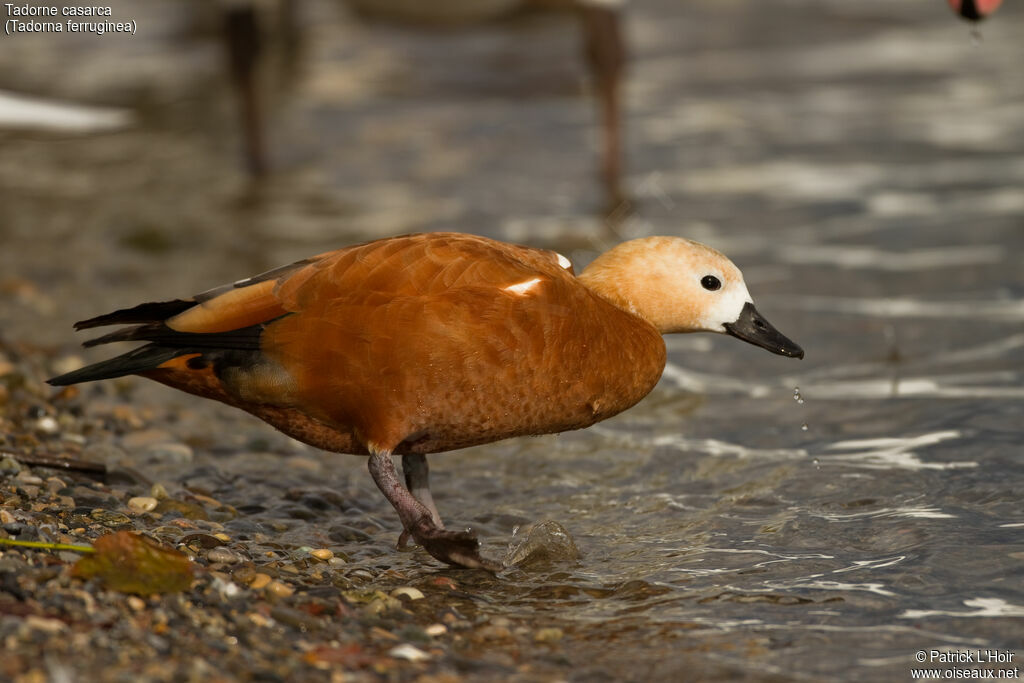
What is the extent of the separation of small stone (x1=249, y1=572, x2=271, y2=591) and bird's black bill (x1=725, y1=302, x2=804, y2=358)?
78.3 inches

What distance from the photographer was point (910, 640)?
417 centimetres

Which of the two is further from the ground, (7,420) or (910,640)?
(7,420)

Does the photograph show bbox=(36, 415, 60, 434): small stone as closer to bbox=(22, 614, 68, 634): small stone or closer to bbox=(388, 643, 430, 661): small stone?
bbox=(22, 614, 68, 634): small stone

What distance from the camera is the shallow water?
4633 mm

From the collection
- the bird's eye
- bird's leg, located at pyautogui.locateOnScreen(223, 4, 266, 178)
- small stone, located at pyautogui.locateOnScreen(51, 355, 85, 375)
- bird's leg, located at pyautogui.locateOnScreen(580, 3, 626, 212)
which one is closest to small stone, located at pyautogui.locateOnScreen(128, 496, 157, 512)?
small stone, located at pyautogui.locateOnScreen(51, 355, 85, 375)

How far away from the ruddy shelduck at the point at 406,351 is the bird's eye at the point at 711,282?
32 cm

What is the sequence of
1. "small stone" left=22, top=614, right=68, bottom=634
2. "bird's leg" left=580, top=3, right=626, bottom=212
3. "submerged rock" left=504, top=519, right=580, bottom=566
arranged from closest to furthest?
"small stone" left=22, top=614, right=68, bottom=634, "submerged rock" left=504, top=519, right=580, bottom=566, "bird's leg" left=580, top=3, right=626, bottom=212

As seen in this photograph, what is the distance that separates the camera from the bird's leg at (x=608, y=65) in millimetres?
10070

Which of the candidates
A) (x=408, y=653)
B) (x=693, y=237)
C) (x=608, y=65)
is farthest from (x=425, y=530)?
(x=608, y=65)

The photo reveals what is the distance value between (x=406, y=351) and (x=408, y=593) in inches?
32.5

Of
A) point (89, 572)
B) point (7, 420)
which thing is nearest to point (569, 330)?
point (89, 572)

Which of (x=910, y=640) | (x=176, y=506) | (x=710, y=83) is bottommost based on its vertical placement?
(x=910, y=640)

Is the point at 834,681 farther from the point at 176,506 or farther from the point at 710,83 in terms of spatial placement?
the point at 710,83

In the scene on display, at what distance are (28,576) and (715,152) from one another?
9.21 meters
